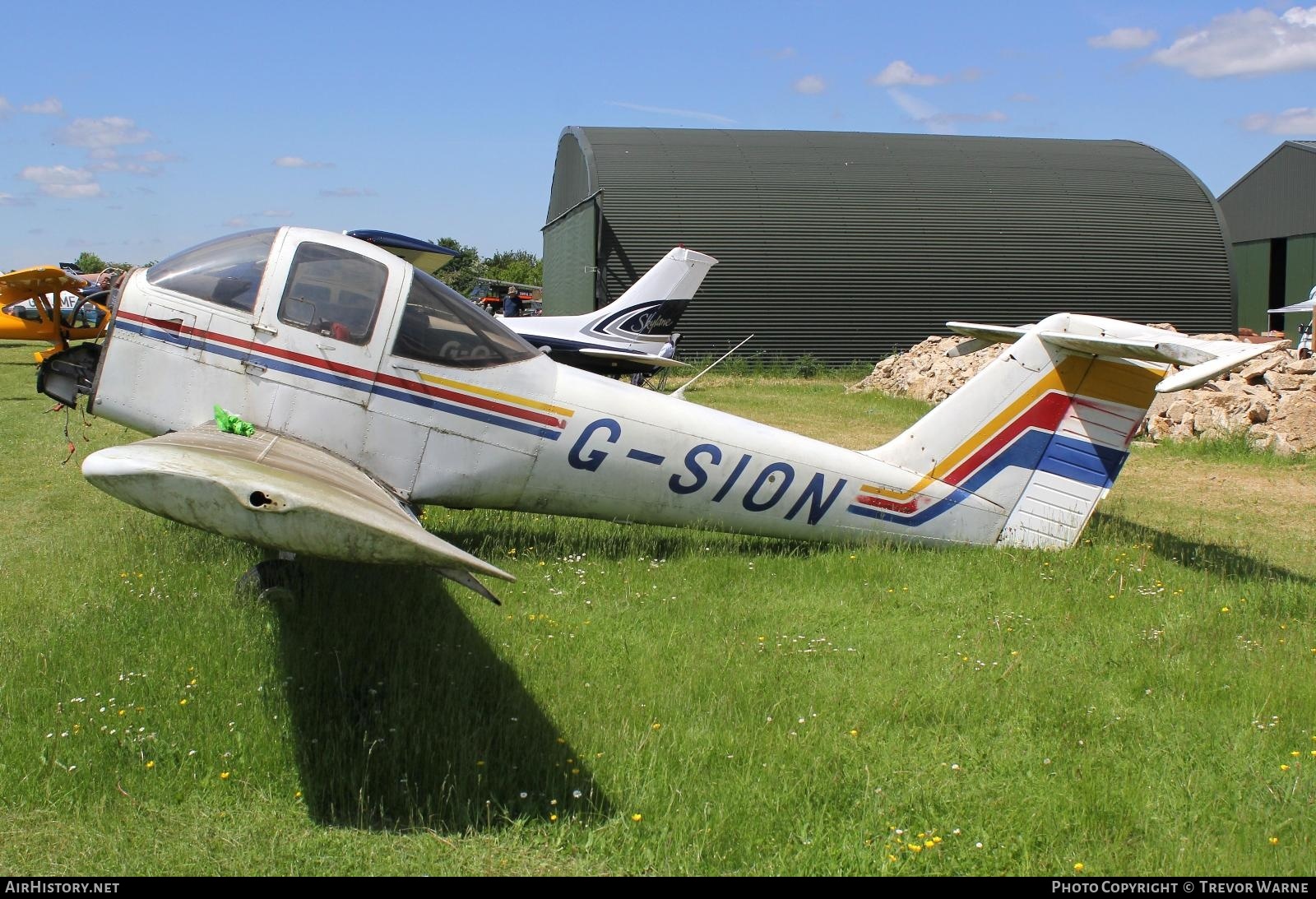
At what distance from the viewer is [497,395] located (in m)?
6.61

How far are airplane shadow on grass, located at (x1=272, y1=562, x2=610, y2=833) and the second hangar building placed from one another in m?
21.0

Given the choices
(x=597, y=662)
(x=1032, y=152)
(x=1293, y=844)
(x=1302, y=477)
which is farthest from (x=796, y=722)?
(x=1032, y=152)

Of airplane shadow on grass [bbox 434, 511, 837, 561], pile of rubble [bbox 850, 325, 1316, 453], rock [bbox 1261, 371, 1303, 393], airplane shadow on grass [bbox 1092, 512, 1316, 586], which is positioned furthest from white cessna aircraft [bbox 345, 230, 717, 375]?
airplane shadow on grass [bbox 1092, 512, 1316, 586]

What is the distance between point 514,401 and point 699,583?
5.35 feet

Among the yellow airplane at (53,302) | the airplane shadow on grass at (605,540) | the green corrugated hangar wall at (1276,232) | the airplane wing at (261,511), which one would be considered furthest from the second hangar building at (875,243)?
the airplane wing at (261,511)

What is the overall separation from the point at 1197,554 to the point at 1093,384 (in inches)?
70.3

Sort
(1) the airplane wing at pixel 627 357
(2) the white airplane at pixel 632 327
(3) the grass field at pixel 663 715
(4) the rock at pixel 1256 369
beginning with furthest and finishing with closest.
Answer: (2) the white airplane at pixel 632 327 < (1) the airplane wing at pixel 627 357 < (4) the rock at pixel 1256 369 < (3) the grass field at pixel 663 715

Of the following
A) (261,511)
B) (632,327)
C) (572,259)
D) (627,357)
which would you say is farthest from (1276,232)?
(261,511)

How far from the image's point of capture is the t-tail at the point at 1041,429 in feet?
22.6

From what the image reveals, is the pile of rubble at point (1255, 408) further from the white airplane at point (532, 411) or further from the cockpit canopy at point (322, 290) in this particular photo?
the cockpit canopy at point (322, 290)

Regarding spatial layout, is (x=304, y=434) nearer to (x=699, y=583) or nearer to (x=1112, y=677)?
(x=699, y=583)

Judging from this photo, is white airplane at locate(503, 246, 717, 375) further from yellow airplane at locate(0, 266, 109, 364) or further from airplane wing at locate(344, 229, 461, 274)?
yellow airplane at locate(0, 266, 109, 364)

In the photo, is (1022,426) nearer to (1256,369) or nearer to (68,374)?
(68,374)

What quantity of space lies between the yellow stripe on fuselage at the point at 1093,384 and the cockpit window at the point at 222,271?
4.74 metres
